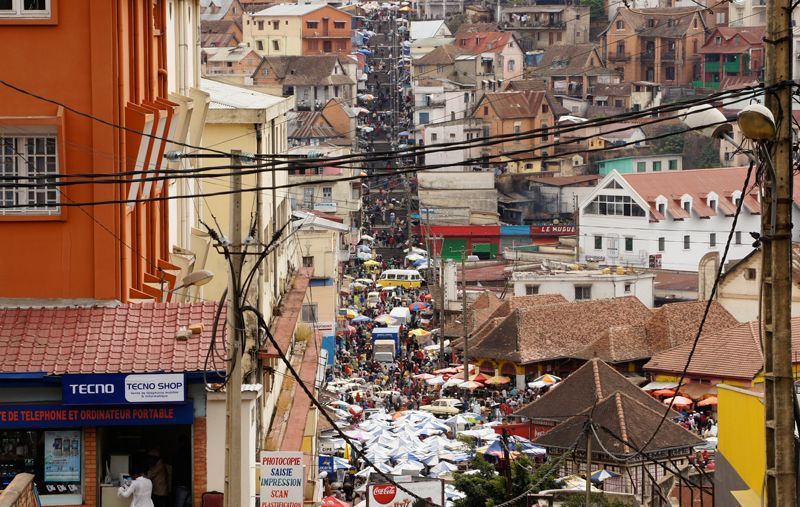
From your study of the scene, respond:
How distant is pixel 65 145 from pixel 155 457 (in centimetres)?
342

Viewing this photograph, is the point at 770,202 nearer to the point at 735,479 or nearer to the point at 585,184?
the point at 735,479

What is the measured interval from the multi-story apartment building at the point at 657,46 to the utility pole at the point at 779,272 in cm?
11069

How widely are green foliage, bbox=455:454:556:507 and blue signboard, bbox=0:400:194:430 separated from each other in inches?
433

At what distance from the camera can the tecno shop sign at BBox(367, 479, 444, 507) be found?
22812 millimetres

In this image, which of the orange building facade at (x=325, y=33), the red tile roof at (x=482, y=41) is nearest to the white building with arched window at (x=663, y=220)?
the red tile roof at (x=482, y=41)

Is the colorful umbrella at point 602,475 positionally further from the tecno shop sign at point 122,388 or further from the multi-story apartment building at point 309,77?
the multi-story apartment building at point 309,77

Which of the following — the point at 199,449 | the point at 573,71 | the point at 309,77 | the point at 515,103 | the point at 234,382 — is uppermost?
the point at 573,71

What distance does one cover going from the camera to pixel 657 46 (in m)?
122

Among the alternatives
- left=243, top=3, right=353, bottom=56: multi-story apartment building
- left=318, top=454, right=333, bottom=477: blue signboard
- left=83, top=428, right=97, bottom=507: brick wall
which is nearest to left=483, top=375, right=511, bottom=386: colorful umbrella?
left=318, top=454, right=333, bottom=477: blue signboard

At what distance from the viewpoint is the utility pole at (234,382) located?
1312cm

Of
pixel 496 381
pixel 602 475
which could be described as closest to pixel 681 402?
pixel 496 381

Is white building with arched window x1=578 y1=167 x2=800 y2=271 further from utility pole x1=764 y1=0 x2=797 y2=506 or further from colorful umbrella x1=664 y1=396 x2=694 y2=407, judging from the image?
utility pole x1=764 y1=0 x2=797 y2=506

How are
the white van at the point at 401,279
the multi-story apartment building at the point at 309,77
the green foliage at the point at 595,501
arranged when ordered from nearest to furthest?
the green foliage at the point at 595,501
the white van at the point at 401,279
the multi-story apartment building at the point at 309,77

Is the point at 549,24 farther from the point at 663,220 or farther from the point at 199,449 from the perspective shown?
the point at 199,449
